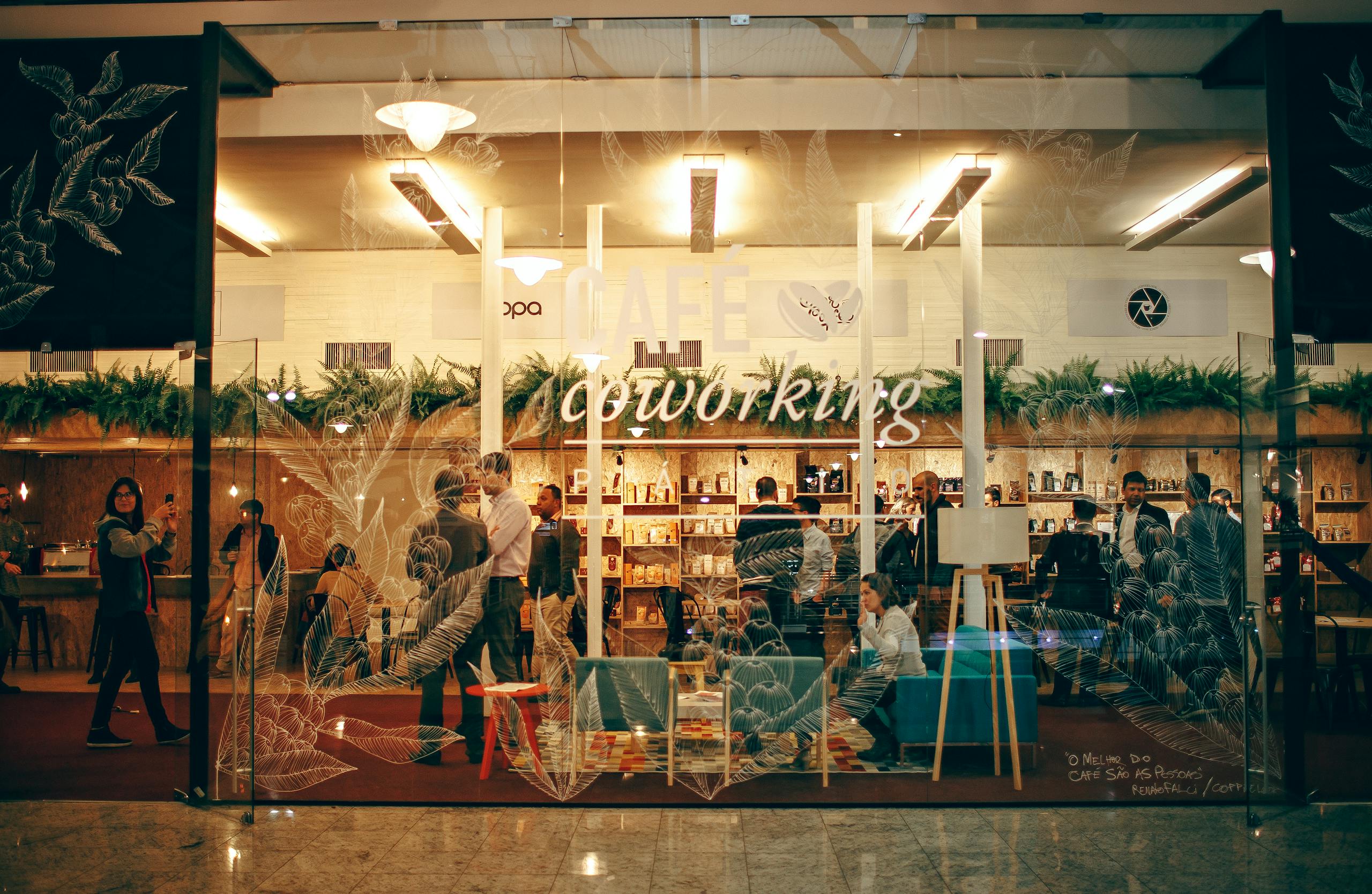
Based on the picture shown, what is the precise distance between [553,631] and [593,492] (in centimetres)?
83

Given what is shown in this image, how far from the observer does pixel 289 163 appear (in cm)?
530

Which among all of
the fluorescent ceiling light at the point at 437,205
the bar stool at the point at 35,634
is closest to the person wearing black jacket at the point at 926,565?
the fluorescent ceiling light at the point at 437,205

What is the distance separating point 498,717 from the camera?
16.1ft

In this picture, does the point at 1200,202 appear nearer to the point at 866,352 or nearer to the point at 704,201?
the point at 866,352

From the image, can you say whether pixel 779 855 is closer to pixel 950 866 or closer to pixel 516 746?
pixel 950 866

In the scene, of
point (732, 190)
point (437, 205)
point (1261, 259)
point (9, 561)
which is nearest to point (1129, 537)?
point (1261, 259)

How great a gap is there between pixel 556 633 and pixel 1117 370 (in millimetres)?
3608

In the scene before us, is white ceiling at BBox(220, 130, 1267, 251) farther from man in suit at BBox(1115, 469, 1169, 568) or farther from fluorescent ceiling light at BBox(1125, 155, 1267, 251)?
man in suit at BBox(1115, 469, 1169, 568)

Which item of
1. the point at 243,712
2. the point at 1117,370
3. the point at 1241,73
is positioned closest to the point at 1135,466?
the point at 1117,370

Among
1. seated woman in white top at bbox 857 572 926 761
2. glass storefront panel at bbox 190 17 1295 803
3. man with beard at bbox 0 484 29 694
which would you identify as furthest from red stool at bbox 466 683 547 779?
man with beard at bbox 0 484 29 694

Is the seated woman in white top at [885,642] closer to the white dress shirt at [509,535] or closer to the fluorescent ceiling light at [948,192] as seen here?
the white dress shirt at [509,535]

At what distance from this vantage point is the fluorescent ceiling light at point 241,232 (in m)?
5.19

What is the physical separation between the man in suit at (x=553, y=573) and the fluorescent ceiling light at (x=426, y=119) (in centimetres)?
218

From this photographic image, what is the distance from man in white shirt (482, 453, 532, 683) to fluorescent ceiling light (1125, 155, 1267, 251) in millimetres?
3931
